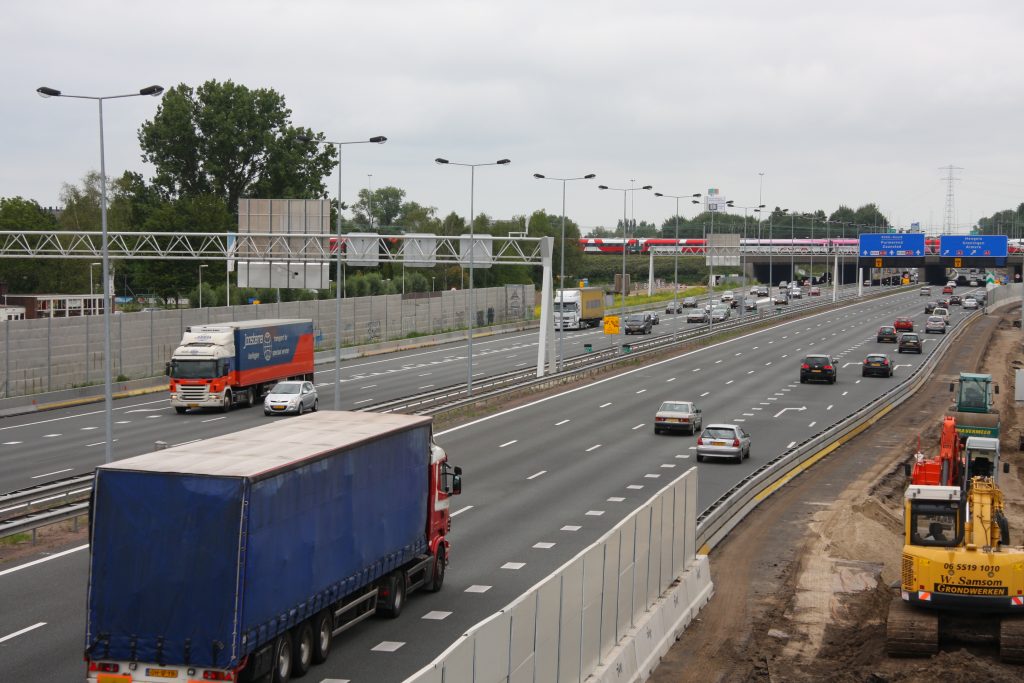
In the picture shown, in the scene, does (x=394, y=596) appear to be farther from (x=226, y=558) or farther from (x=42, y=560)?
(x=42, y=560)

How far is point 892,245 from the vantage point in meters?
113

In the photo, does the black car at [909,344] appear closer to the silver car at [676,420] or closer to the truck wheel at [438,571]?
the silver car at [676,420]

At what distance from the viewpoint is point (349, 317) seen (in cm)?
8569

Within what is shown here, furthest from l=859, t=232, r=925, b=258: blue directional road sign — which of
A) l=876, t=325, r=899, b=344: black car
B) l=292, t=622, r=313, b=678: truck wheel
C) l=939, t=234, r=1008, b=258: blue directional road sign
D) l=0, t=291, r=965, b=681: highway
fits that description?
l=292, t=622, r=313, b=678: truck wheel

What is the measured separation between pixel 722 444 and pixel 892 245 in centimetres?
7872

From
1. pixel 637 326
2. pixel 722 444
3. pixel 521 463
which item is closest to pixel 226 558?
pixel 521 463

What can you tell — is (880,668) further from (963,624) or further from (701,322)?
(701,322)

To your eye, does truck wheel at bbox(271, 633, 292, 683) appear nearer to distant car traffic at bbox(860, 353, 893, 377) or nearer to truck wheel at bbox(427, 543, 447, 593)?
truck wheel at bbox(427, 543, 447, 593)

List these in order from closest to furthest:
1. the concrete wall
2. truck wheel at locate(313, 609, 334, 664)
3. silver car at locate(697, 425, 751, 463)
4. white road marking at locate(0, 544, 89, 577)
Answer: truck wheel at locate(313, 609, 334, 664) < white road marking at locate(0, 544, 89, 577) < silver car at locate(697, 425, 751, 463) < the concrete wall

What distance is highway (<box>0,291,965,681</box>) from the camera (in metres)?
19.4

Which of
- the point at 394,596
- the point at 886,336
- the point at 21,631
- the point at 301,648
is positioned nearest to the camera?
the point at 301,648

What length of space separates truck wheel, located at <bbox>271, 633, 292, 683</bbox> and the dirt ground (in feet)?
18.8

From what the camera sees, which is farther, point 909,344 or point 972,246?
point 972,246

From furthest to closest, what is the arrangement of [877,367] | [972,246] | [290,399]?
[972,246]
[877,367]
[290,399]
